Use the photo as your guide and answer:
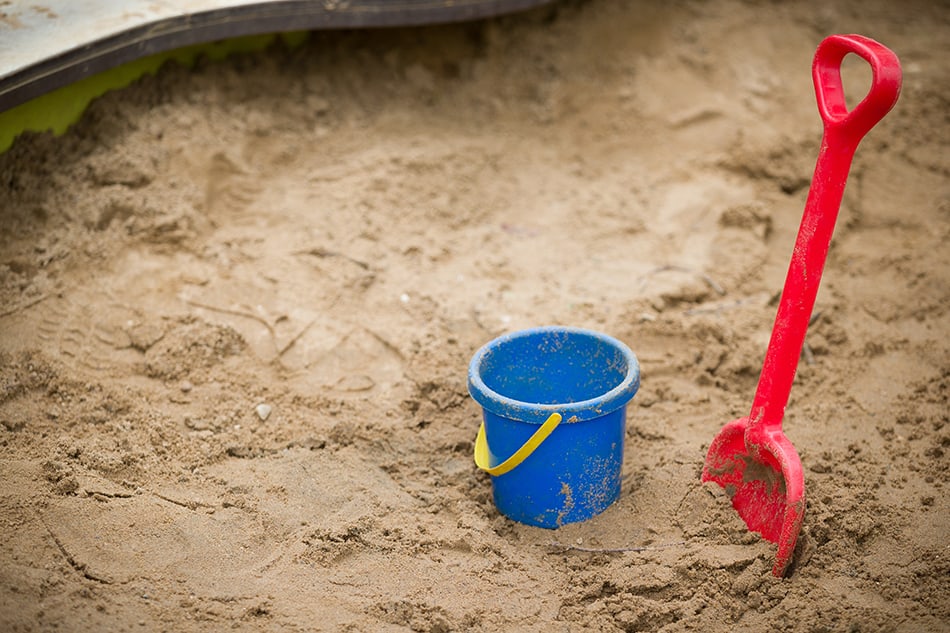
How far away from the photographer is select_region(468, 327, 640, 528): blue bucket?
7.33 ft

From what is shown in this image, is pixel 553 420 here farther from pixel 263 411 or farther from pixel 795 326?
pixel 263 411

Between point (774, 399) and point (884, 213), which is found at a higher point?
point (774, 399)

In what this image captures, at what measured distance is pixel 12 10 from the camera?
317 cm

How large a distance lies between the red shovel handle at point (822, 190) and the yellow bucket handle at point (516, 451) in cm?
52

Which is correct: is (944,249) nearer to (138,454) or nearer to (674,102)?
(674,102)

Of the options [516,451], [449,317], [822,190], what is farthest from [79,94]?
[822,190]

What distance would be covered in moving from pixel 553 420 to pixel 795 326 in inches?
24.0

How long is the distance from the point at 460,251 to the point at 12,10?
178 cm

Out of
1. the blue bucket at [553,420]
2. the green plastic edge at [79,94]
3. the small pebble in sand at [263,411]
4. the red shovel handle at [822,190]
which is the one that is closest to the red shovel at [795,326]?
the red shovel handle at [822,190]

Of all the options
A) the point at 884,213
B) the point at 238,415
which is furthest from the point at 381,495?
the point at 884,213

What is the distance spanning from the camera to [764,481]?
2293 millimetres

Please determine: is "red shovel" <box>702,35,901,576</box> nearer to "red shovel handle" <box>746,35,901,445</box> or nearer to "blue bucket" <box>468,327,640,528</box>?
"red shovel handle" <box>746,35,901,445</box>

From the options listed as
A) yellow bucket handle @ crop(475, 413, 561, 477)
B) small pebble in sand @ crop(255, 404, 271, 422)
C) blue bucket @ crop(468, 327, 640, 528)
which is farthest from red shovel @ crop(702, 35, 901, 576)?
small pebble in sand @ crop(255, 404, 271, 422)

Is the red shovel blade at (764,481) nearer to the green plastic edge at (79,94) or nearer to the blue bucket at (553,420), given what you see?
the blue bucket at (553,420)
